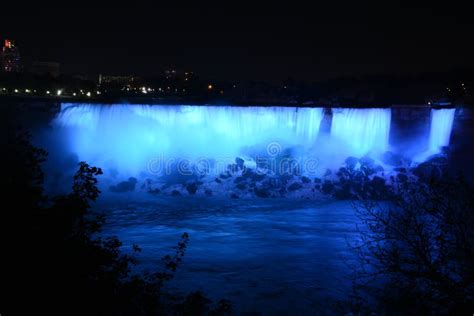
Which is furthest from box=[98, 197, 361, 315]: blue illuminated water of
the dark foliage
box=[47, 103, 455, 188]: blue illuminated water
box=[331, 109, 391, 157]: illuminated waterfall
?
box=[331, 109, 391, 157]: illuminated waterfall

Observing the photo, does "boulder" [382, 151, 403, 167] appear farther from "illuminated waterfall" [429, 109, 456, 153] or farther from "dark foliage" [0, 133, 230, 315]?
"dark foliage" [0, 133, 230, 315]

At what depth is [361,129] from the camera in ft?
87.6

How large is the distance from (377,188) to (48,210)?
1951 cm

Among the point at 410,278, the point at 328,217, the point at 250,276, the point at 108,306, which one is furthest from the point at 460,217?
the point at 328,217

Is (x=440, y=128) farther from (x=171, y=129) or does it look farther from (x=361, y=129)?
Result: (x=171, y=129)

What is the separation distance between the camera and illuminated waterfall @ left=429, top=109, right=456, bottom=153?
983 inches

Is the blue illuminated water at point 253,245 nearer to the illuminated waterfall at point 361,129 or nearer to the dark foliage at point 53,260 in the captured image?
the dark foliage at point 53,260

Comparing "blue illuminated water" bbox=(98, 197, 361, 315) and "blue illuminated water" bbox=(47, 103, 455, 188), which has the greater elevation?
"blue illuminated water" bbox=(47, 103, 455, 188)

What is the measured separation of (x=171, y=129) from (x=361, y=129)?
33.8ft

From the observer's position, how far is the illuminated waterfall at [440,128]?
25.0 m

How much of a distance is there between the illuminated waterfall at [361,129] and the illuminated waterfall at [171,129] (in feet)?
5.60

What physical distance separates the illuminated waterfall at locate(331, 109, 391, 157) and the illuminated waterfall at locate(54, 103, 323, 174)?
67.2 inches

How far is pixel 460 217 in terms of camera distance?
4.67 m

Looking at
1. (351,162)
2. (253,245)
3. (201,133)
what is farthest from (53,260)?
(201,133)
